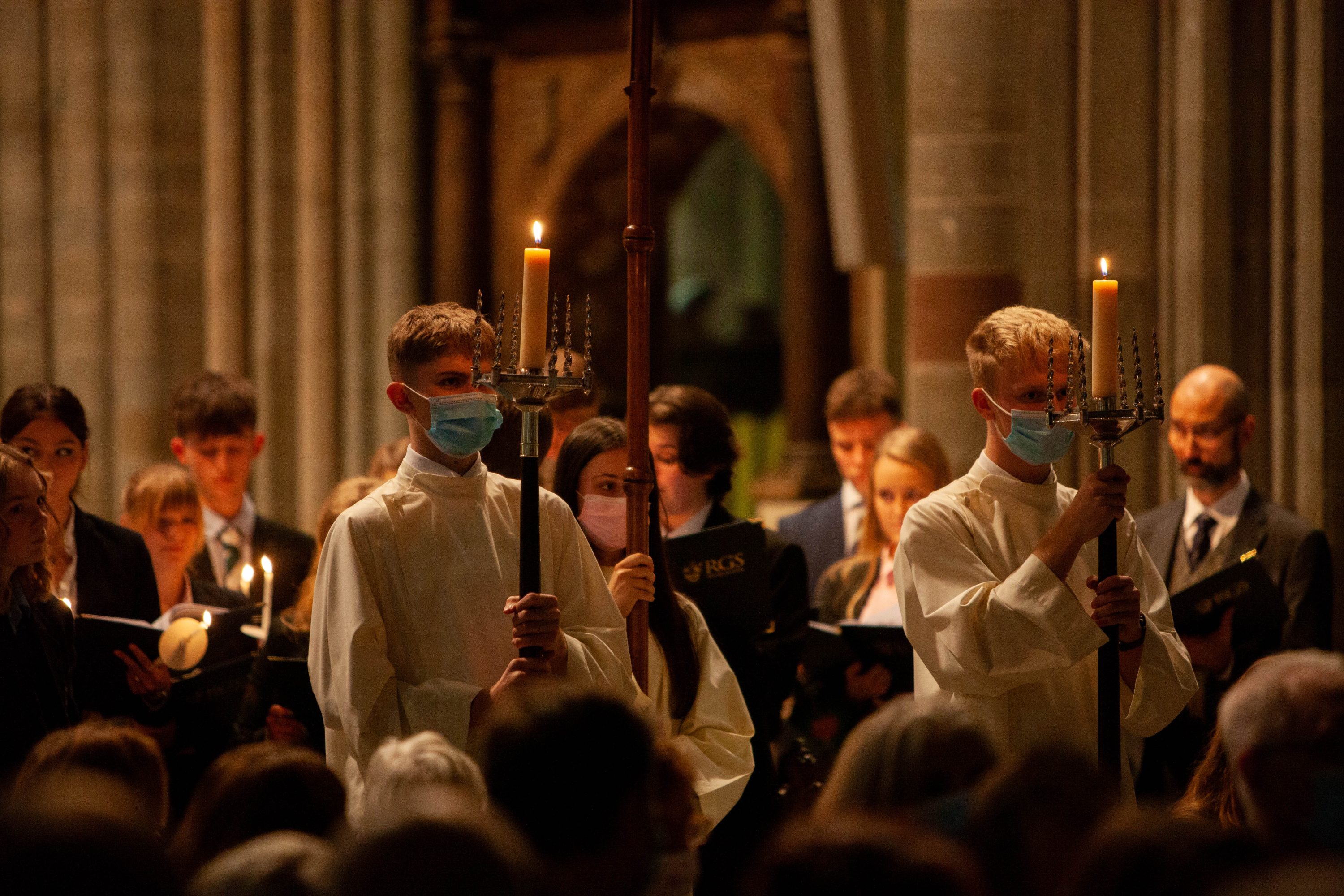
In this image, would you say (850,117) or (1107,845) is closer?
(1107,845)

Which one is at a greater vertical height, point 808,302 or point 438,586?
point 808,302

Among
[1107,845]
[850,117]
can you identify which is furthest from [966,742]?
[850,117]

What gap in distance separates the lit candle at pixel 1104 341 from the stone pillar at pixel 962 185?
346 centimetres

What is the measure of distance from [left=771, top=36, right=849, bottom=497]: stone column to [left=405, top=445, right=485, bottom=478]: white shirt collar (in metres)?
5.62

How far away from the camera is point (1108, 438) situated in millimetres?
2865

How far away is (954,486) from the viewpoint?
10.8ft

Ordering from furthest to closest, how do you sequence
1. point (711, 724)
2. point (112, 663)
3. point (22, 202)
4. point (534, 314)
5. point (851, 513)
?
1. point (22, 202)
2. point (851, 513)
3. point (112, 663)
4. point (711, 724)
5. point (534, 314)

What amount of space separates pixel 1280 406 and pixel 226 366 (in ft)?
18.0

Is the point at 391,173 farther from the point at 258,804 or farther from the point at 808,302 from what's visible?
the point at 258,804

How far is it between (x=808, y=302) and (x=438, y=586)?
5.93 meters

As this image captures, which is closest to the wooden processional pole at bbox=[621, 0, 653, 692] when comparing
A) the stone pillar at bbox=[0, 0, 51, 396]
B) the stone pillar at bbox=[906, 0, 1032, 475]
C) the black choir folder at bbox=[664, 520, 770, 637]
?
the black choir folder at bbox=[664, 520, 770, 637]

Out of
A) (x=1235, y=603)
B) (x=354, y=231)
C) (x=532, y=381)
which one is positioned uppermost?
(x=354, y=231)

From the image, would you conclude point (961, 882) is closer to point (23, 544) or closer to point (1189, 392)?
point (23, 544)

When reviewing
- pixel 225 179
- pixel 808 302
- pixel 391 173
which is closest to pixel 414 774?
pixel 808 302
